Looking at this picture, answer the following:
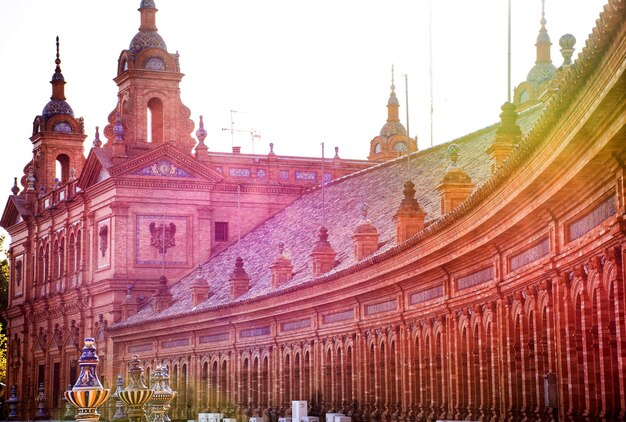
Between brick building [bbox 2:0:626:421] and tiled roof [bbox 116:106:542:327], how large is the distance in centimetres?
23

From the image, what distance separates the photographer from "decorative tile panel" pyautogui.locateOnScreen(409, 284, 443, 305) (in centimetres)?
4253

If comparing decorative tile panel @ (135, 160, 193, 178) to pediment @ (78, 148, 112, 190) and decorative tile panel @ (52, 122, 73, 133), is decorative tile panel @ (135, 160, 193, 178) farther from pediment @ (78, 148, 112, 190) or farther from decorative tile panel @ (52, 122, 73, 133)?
decorative tile panel @ (52, 122, 73, 133)

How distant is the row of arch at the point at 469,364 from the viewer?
26906mm

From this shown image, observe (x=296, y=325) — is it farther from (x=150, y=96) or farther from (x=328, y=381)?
(x=150, y=96)

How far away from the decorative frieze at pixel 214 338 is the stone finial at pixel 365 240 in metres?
16.8

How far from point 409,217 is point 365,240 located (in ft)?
15.6

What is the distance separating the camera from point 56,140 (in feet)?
342

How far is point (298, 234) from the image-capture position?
71.4 meters

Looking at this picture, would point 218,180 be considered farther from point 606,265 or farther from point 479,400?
point 606,265

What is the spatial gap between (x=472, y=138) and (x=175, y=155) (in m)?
32.0

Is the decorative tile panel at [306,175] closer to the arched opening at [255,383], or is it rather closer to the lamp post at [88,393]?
the arched opening at [255,383]

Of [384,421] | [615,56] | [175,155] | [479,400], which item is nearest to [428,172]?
[384,421]

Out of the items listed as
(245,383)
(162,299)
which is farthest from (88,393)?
(162,299)

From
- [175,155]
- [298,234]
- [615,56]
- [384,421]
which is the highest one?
[175,155]
